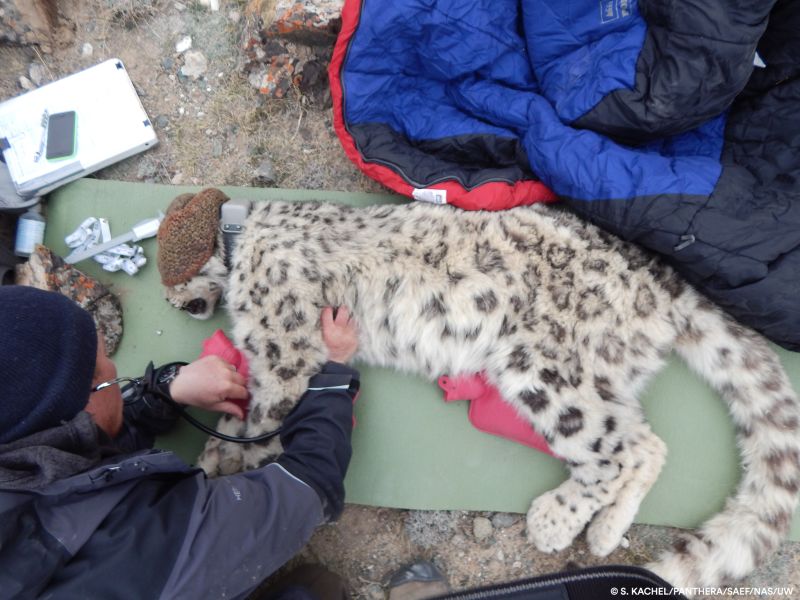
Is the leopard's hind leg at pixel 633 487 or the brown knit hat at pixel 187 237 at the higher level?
the brown knit hat at pixel 187 237

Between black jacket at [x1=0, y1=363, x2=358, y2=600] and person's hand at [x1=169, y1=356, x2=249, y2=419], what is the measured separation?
0.55 m

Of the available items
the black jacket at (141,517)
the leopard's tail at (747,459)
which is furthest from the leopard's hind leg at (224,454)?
the leopard's tail at (747,459)

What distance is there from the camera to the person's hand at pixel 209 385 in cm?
295

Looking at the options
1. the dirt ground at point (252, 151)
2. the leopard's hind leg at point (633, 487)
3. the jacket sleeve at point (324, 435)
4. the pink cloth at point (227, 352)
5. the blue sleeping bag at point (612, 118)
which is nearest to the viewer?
the jacket sleeve at point (324, 435)

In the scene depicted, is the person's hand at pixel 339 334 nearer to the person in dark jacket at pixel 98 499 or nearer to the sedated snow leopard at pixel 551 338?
the sedated snow leopard at pixel 551 338

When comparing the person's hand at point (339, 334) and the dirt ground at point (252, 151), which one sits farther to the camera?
the dirt ground at point (252, 151)

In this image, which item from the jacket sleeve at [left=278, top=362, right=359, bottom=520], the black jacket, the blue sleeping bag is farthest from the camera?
the blue sleeping bag

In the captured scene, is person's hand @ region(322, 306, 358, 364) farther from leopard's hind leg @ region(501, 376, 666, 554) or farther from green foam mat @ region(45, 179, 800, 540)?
leopard's hind leg @ region(501, 376, 666, 554)

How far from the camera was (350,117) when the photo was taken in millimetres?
3330

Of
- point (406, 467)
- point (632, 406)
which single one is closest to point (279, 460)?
point (406, 467)

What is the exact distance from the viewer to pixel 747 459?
311 cm

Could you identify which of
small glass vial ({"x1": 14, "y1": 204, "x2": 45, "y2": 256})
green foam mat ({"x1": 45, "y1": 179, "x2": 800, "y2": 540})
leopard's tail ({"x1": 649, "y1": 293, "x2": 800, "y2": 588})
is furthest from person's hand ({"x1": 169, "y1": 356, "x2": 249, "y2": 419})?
leopard's tail ({"x1": 649, "y1": 293, "x2": 800, "y2": 588})

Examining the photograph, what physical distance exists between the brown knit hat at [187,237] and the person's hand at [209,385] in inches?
20.5

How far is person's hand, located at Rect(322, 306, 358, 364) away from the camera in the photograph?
3027 millimetres
